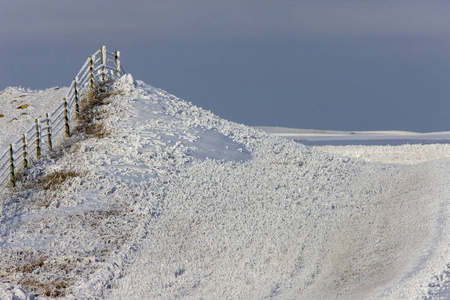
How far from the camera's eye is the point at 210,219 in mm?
13211

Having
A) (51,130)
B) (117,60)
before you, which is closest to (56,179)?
(51,130)

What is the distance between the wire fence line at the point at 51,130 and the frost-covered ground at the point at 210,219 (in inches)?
36.3

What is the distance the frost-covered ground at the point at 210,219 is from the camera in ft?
32.6

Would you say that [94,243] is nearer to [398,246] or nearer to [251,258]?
[251,258]

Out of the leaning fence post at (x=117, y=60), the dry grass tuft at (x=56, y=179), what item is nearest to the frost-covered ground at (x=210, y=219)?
the dry grass tuft at (x=56, y=179)

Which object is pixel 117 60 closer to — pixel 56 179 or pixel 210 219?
pixel 56 179

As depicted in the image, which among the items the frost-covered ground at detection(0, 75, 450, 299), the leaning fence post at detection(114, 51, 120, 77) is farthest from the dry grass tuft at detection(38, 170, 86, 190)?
the leaning fence post at detection(114, 51, 120, 77)

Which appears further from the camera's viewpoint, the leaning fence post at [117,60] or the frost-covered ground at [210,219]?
the leaning fence post at [117,60]

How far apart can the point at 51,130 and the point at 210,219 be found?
364 inches

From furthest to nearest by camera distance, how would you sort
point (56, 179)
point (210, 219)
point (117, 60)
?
point (117, 60) < point (56, 179) < point (210, 219)

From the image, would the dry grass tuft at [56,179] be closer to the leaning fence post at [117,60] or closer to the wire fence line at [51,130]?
the wire fence line at [51,130]

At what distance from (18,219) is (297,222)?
8.09m

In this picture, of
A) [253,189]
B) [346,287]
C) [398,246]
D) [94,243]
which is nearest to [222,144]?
[253,189]

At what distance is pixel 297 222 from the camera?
1276 cm
